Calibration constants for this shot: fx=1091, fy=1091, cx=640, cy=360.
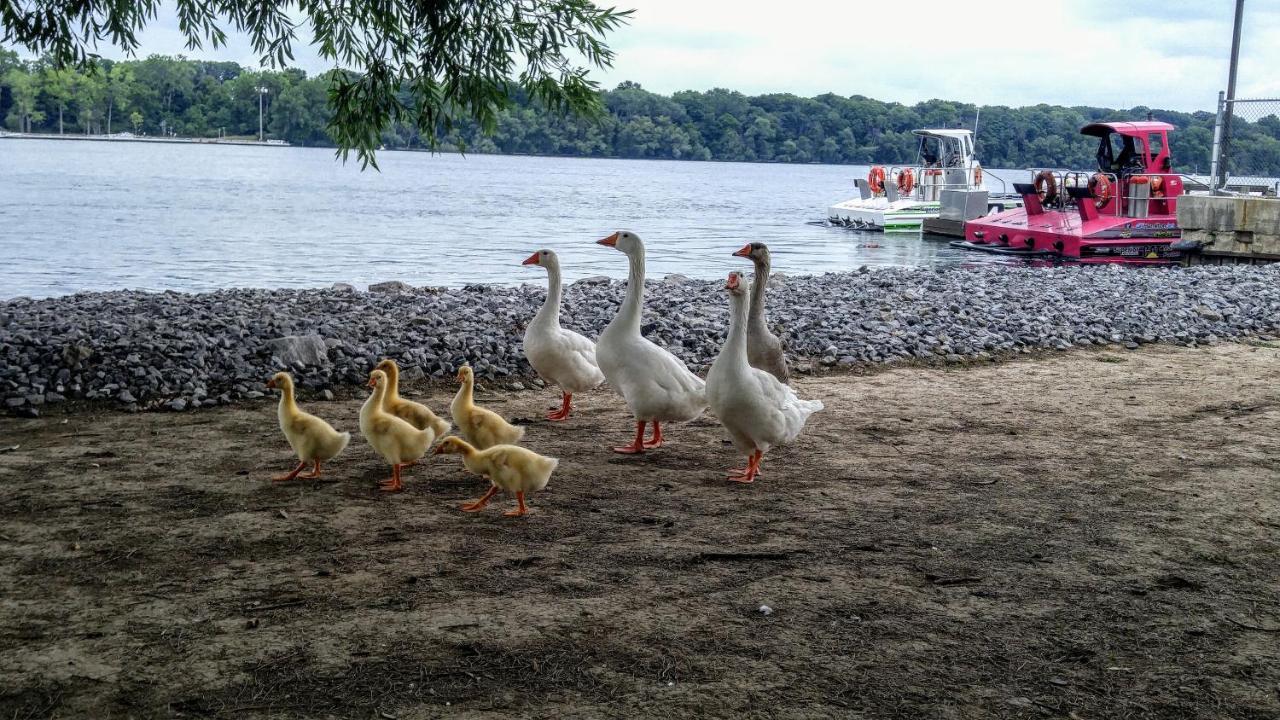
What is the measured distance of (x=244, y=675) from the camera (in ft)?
12.4

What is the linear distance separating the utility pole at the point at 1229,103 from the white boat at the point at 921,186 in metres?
13.7

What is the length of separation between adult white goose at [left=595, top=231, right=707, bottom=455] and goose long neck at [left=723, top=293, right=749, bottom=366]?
0.37m

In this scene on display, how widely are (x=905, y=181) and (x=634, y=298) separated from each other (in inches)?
1470

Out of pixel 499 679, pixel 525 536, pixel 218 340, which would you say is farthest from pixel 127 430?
pixel 499 679

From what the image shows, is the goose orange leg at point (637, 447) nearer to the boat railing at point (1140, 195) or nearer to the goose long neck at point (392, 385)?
the goose long neck at point (392, 385)

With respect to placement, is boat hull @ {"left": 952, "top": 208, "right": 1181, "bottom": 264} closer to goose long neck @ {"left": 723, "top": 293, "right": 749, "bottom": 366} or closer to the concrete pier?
the concrete pier

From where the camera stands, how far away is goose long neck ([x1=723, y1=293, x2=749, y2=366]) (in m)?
6.55

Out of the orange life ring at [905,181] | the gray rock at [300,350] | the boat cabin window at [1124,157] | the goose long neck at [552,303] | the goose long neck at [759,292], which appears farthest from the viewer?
the orange life ring at [905,181]

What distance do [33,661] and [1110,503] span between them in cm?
537

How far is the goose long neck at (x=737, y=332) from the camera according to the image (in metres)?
6.55

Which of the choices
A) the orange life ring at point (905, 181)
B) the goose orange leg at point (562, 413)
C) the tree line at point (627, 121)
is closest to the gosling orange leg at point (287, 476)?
the goose orange leg at point (562, 413)

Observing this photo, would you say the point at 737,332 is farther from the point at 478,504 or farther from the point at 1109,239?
the point at 1109,239

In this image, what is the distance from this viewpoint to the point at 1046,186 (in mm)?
29469

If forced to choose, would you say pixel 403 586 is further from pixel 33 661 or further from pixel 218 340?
pixel 218 340
